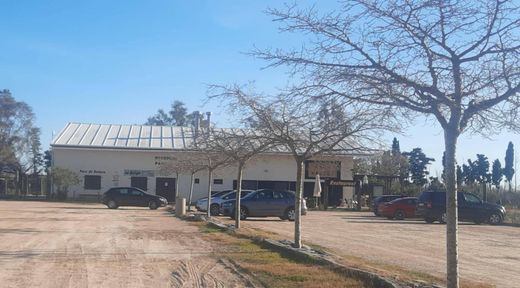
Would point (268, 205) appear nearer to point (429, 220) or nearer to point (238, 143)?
point (429, 220)

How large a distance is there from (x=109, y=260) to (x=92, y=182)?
46.9 m

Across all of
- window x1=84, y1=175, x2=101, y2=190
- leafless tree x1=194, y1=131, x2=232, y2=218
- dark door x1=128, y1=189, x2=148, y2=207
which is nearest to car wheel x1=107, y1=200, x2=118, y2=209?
dark door x1=128, y1=189, x2=148, y2=207

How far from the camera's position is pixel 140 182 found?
6056cm

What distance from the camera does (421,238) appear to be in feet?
78.7

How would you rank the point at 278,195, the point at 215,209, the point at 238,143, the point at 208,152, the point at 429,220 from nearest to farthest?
the point at 238,143 < the point at 208,152 < the point at 278,195 < the point at 429,220 < the point at 215,209

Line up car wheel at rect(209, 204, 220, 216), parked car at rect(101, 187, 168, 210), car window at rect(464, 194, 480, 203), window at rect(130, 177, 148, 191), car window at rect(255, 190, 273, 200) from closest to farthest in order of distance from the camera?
car window at rect(255, 190, 273, 200) → car window at rect(464, 194, 480, 203) → car wheel at rect(209, 204, 220, 216) → parked car at rect(101, 187, 168, 210) → window at rect(130, 177, 148, 191)

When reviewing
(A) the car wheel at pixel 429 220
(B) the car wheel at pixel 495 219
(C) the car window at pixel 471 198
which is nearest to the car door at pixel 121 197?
(A) the car wheel at pixel 429 220

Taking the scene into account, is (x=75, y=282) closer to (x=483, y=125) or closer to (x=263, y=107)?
(x=483, y=125)

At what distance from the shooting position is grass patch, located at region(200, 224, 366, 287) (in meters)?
11.4

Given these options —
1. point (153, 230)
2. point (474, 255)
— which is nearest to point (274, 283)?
point (474, 255)

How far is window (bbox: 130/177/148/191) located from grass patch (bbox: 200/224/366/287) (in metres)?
42.0

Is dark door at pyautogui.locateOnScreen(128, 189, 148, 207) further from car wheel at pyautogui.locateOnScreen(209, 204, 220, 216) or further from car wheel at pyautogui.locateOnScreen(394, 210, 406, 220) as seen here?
car wheel at pyautogui.locateOnScreen(394, 210, 406, 220)

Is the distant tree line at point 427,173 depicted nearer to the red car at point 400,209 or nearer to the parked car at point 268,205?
the red car at point 400,209

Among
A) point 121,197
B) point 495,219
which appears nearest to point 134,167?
point 121,197
